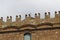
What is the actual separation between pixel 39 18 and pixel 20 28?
278 cm

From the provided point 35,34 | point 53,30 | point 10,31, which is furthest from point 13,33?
point 53,30

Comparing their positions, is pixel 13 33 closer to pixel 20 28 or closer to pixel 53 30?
pixel 20 28

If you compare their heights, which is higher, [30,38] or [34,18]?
[34,18]

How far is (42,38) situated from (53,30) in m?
1.70

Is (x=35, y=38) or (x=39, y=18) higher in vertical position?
(x=39, y=18)

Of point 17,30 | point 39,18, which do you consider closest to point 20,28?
point 17,30

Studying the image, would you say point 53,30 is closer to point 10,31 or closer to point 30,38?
point 30,38

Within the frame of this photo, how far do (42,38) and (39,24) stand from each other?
6.12 feet

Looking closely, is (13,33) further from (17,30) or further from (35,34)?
(35,34)

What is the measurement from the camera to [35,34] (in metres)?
Result: 35.7

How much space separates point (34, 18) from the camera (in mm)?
36531

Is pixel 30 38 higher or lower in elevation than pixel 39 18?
lower

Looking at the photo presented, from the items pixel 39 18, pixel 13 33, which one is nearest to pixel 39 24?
pixel 39 18

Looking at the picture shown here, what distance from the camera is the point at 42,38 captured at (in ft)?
116
